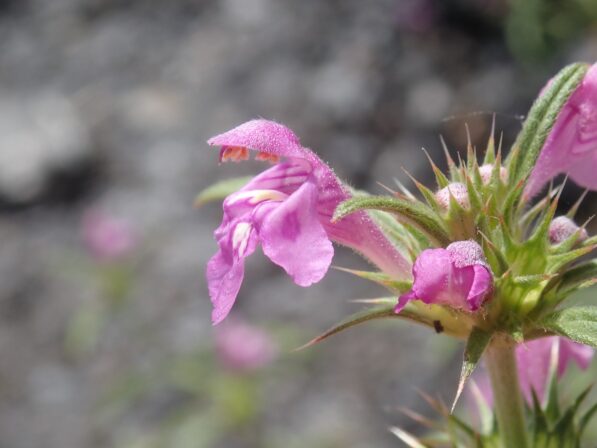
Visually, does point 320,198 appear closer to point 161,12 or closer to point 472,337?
point 472,337

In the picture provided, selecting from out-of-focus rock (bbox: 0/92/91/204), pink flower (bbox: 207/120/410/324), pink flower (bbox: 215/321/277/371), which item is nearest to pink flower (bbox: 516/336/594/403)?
pink flower (bbox: 207/120/410/324)

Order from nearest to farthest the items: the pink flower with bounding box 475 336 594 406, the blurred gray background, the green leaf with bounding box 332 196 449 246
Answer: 1. the green leaf with bounding box 332 196 449 246
2. the pink flower with bounding box 475 336 594 406
3. the blurred gray background

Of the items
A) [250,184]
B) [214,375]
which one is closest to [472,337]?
[250,184]

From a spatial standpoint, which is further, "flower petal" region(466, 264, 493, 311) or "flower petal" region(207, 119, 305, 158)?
"flower petal" region(207, 119, 305, 158)

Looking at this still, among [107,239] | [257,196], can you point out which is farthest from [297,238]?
[107,239]

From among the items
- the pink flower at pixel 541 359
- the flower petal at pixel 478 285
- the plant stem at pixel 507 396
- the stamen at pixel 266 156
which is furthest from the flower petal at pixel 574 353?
the stamen at pixel 266 156

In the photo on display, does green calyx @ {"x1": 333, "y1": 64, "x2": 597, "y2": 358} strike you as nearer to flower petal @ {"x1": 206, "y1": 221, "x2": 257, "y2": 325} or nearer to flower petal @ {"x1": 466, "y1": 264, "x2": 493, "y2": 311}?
flower petal @ {"x1": 466, "y1": 264, "x2": 493, "y2": 311}

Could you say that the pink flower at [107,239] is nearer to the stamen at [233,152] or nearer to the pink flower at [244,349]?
the pink flower at [244,349]
